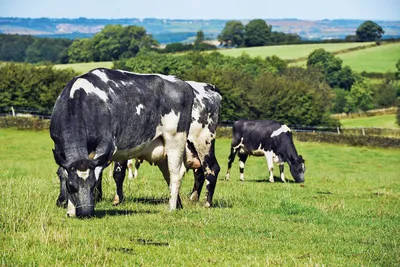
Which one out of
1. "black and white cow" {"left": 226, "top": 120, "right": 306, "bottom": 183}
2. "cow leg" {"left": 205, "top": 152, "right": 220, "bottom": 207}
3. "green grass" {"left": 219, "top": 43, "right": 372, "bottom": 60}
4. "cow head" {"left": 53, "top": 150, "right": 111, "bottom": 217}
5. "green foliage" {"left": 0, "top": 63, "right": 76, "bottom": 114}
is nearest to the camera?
"cow head" {"left": 53, "top": 150, "right": 111, "bottom": 217}

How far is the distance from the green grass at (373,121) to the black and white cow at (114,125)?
78.0m

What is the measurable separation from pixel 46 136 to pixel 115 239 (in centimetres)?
4895

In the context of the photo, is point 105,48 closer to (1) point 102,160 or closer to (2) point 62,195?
(2) point 62,195

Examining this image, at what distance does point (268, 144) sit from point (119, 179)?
17510 millimetres

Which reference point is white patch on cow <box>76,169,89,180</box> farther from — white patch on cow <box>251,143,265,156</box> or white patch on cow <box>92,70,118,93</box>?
white patch on cow <box>251,143,265,156</box>

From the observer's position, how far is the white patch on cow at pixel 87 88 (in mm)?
13570

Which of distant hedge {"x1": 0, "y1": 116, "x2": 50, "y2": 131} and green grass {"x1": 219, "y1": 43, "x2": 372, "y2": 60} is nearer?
distant hedge {"x1": 0, "y1": 116, "x2": 50, "y2": 131}

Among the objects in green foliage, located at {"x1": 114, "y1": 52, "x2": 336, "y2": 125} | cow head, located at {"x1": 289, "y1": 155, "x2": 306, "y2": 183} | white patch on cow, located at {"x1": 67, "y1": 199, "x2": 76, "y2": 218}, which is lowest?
green foliage, located at {"x1": 114, "y1": 52, "x2": 336, "y2": 125}

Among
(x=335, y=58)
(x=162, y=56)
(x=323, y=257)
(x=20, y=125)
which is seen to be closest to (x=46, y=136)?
(x=20, y=125)

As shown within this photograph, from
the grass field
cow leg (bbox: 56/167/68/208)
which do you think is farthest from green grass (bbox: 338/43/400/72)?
cow leg (bbox: 56/167/68/208)

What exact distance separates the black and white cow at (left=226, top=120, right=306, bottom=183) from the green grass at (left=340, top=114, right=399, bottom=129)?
5929 cm

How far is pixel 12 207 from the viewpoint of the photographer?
12.3 metres

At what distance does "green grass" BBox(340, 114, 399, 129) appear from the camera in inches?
3588

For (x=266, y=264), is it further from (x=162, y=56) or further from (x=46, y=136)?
(x=162, y=56)
